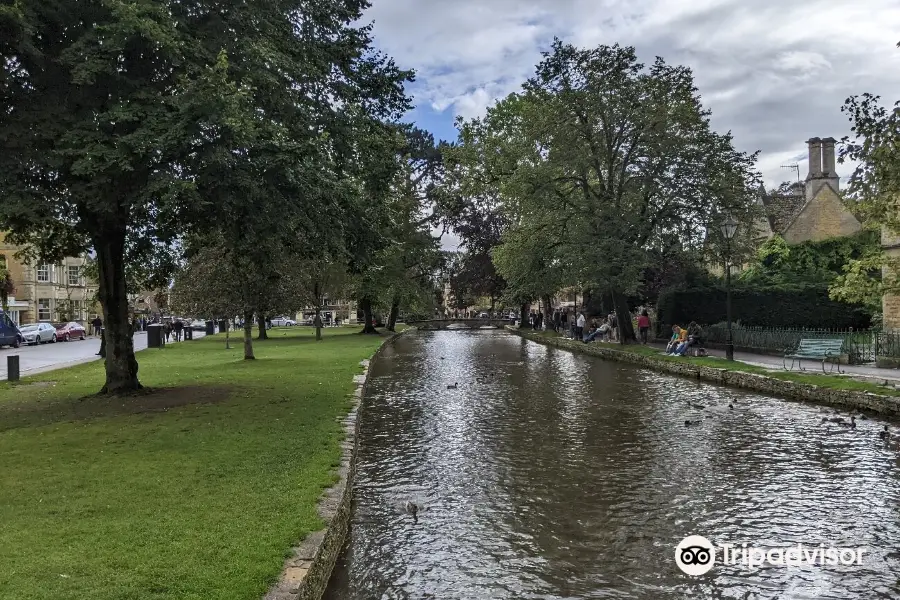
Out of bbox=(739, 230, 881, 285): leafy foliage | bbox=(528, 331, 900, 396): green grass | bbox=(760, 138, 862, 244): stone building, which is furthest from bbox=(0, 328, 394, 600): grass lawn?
bbox=(760, 138, 862, 244): stone building

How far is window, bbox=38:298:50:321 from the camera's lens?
6334 cm

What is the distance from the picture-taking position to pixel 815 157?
167 ft

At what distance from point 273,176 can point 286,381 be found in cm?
795

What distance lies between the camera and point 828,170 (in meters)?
50.2

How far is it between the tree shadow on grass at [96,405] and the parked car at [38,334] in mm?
31355

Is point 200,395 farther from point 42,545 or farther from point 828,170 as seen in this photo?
point 828,170

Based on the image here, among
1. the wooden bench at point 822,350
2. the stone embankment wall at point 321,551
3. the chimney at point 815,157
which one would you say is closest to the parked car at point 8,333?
the stone embankment wall at point 321,551

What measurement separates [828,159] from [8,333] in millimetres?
56804

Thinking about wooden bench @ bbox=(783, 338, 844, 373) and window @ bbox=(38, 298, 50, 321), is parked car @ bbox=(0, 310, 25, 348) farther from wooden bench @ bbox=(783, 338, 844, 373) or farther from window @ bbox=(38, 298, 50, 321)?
wooden bench @ bbox=(783, 338, 844, 373)

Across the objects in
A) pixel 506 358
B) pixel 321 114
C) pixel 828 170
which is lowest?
pixel 506 358

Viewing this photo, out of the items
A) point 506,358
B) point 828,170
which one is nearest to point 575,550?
point 506,358

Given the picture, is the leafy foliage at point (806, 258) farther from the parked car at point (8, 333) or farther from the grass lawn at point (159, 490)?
the parked car at point (8, 333)

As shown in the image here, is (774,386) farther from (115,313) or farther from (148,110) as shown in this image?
(115,313)

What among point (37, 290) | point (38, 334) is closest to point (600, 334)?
point (38, 334)
